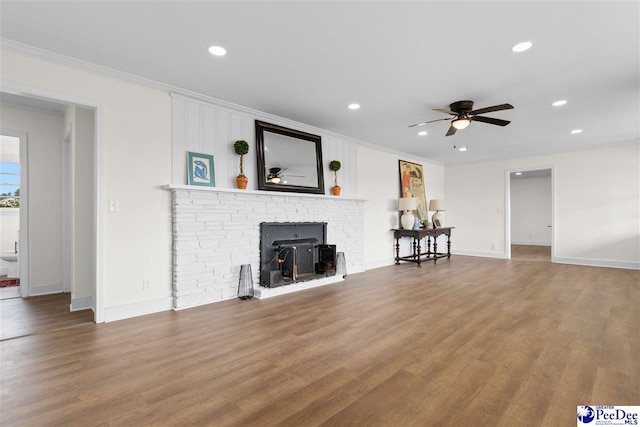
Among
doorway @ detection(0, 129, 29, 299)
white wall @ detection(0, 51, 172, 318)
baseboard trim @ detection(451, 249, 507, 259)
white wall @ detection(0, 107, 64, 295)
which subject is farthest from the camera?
baseboard trim @ detection(451, 249, 507, 259)

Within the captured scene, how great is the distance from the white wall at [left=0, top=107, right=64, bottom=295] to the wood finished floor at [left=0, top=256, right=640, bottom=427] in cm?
200

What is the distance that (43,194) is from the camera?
169 inches

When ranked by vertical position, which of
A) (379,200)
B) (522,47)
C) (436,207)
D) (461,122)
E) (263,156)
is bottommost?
(436,207)

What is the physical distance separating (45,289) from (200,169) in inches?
113

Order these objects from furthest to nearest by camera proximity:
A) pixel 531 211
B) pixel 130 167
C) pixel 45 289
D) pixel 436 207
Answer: pixel 531 211, pixel 436 207, pixel 45 289, pixel 130 167

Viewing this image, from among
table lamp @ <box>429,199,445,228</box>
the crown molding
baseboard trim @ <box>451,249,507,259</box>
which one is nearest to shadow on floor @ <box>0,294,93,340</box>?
the crown molding

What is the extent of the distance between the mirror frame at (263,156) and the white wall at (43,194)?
2846 mm

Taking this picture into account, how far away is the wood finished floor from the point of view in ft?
5.53

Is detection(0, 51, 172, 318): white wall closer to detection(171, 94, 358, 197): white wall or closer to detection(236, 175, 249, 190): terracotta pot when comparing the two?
detection(171, 94, 358, 197): white wall

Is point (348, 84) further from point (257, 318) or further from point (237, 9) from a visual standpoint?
point (257, 318)

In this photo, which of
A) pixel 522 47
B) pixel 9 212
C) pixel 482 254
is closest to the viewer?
pixel 522 47

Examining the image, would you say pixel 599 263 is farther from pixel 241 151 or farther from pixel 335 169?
pixel 241 151

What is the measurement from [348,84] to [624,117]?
14.7 ft

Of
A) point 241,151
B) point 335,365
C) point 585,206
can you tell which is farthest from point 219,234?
point 585,206
